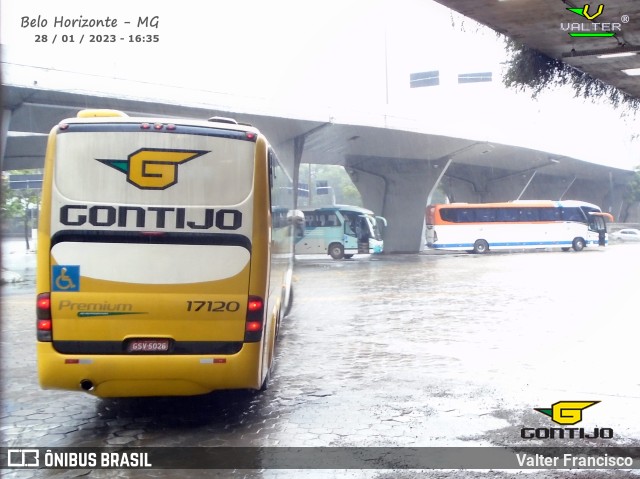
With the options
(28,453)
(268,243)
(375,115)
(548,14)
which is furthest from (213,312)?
(375,115)

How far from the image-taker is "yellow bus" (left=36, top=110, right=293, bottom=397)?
559cm

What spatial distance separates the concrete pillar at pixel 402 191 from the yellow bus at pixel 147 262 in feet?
125

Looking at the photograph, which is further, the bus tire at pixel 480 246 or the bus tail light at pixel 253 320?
the bus tire at pixel 480 246

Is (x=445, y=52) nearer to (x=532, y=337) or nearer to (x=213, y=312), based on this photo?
(x=532, y=337)

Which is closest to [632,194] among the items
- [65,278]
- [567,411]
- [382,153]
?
[382,153]

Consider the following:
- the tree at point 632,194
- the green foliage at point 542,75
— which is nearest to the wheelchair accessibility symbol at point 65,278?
the green foliage at point 542,75

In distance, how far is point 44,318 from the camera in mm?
5586

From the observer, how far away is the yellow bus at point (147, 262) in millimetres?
5586

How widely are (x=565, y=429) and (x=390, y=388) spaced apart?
2.09 m

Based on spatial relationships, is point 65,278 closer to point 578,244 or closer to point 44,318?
point 44,318

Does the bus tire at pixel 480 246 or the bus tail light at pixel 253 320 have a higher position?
the bus tail light at pixel 253 320

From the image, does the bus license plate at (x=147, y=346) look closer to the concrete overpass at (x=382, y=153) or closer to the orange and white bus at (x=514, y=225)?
the concrete overpass at (x=382, y=153)

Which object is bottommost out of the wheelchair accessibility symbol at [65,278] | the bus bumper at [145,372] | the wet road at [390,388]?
the wet road at [390,388]

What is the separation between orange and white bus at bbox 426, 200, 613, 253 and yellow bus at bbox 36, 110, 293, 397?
36.6 meters
